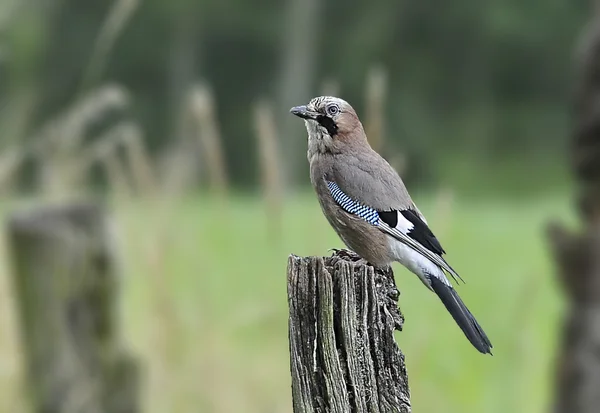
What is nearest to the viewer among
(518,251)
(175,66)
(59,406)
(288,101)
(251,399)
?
(59,406)

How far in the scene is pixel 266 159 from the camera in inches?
171

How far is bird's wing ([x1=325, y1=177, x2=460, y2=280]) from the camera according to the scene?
3.44 metres

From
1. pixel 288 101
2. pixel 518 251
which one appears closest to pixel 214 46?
pixel 288 101

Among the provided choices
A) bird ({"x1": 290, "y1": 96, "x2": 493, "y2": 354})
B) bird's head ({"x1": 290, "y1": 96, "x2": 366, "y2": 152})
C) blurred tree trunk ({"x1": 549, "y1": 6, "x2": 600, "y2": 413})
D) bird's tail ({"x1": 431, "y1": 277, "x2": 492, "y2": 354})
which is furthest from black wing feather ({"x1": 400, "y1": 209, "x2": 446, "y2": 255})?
blurred tree trunk ({"x1": 549, "y1": 6, "x2": 600, "y2": 413})

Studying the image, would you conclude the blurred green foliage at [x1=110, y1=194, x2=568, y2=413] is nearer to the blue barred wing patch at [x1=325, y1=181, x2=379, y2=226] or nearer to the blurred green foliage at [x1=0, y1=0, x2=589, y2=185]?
the blue barred wing patch at [x1=325, y1=181, x2=379, y2=226]

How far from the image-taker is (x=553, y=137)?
2947 cm

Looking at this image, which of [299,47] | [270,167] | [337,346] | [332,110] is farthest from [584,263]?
[299,47]

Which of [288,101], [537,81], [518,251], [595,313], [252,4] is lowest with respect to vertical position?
[595,313]

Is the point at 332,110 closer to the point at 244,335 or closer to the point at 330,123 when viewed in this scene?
the point at 330,123

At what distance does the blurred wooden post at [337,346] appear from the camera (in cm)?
240

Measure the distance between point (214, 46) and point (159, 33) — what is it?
1.83 m

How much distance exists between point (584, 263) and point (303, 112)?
254cm

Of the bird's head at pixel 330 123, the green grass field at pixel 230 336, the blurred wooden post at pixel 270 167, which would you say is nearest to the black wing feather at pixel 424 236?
the bird's head at pixel 330 123

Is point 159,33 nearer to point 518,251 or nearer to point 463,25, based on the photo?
point 463,25
